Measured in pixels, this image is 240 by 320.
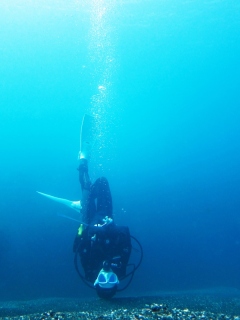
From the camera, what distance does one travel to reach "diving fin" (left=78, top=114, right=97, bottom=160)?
909 cm

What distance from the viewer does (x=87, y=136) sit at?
957 centimetres

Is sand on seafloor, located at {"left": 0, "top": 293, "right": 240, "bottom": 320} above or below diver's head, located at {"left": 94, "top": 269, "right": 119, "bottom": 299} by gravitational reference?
below

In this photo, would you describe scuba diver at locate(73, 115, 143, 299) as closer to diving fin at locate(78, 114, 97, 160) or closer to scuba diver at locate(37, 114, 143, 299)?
scuba diver at locate(37, 114, 143, 299)

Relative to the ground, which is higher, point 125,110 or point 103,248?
point 125,110

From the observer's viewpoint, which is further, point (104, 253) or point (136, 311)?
point (104, 253)

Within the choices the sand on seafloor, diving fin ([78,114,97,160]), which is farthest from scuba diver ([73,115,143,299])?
diving fin ([78,114,97,160])

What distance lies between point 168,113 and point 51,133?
3267 cm

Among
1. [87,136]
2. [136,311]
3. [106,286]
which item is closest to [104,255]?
[106,286]

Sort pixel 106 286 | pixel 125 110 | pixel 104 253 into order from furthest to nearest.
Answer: pixel 125 110, pixel 104 253, pixel 106 286

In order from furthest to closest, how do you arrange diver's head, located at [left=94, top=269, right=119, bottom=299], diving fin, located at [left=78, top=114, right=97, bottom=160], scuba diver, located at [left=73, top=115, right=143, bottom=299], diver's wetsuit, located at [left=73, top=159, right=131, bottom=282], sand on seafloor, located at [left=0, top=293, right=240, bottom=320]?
diving fin, located at [left=78, top=114, right=97, bottom=160] → diver's wetsuit, located at [left=73, top=159, right=131, bottom=282] → scuba diver, located at [left=73, top=115, right=143, bottom=299] → diver's head, located at [left=94, top=269, right=119, bottom=299] → sand on seafloor, located at [left=0, top=293, right=240, bottom=320]

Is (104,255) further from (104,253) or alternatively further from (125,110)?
(125,110)

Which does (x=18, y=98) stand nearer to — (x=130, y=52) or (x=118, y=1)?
(x=130, y=52)

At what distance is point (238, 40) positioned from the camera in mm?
37250

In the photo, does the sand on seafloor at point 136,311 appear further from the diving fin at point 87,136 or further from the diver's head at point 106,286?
the diving fin at point 87,136
